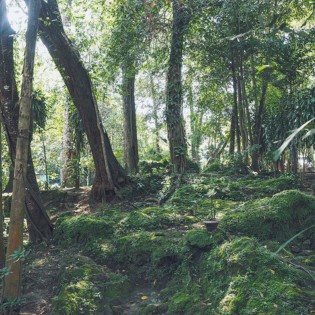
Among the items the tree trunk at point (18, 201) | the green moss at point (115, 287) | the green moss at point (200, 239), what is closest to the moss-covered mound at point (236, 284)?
the green moss at point (200, 239)

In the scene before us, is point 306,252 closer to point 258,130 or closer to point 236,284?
point 236,284

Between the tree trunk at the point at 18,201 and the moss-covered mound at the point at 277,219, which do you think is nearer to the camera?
the tree trunk at the point at 18,201

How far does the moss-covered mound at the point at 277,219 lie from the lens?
558cm

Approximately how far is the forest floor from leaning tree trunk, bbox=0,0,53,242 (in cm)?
39

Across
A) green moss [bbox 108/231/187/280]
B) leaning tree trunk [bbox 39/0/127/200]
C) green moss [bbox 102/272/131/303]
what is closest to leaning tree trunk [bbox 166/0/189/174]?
leaning tree trunk [bbox 39/0/127/200]

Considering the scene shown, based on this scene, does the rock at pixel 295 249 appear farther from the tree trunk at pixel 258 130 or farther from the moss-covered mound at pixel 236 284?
the tree trunk at pixel 258 130

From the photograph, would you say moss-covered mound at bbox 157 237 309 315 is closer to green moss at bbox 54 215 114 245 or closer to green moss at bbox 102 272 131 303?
green moss at bbox 102 272 131 303

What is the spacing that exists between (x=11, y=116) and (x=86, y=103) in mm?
3102

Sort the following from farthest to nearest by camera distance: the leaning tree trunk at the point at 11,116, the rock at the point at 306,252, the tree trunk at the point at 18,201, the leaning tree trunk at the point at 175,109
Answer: the leaning tree trunk at the point at 175,109 < the leaning tree trunk at the point at 11,116 < the rock at the point at 306,252 < the tree trunk at the point at 18,201

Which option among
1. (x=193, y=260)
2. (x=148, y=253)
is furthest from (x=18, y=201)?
(x=193, y=260)

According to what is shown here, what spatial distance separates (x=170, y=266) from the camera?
528 cm

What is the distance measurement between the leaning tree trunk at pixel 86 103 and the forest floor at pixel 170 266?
2561mm

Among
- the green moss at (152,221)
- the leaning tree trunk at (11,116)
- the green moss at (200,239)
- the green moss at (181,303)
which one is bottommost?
the green moss at (181,303)

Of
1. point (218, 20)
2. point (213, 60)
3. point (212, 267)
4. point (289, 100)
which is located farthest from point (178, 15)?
point (212, 267)
